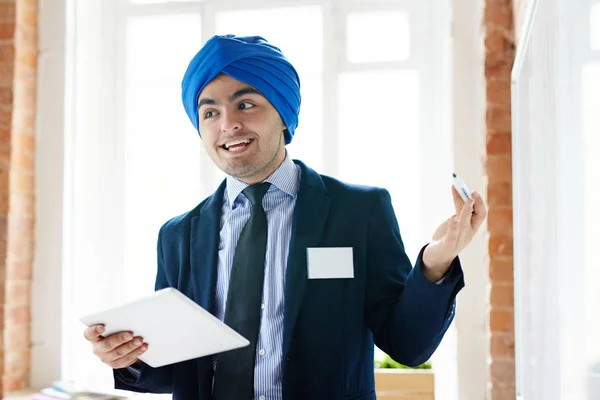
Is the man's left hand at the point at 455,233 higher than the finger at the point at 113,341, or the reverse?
the man's left hand at the point at 455,233

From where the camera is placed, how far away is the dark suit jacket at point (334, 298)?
5.16 feet

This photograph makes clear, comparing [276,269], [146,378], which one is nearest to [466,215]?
[276,269]

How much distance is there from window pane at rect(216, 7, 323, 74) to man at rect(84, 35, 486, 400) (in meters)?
1.85

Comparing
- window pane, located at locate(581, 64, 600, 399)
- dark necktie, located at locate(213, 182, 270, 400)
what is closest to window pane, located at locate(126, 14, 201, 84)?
dark necktie, located at locate(213, 182, 270, 400)

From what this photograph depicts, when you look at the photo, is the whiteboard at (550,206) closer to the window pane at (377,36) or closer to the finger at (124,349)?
the finger at (124,349)

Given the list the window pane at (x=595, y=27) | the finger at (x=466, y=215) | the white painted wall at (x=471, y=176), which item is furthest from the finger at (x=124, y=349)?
the white painted wall at (x=471, y=176)

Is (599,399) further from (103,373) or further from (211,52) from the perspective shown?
(103,373)

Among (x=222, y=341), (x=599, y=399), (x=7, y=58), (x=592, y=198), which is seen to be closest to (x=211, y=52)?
(x=222, y=341)

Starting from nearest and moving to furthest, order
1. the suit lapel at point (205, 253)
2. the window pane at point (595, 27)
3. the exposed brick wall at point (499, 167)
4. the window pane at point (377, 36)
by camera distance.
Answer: the window pane at point (595, 27) < the suit lapel at point (205, 253) < the exposed brick wall at point (499, 167) < the window pane at point (377, 36)

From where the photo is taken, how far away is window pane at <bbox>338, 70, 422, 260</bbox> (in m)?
3.54

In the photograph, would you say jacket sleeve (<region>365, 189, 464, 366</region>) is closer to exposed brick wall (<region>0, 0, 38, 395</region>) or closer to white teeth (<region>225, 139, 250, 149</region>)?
white teeth (<region>225, 139, 250, 149</region>)

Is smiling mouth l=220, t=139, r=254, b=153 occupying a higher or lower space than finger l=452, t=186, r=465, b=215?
higher

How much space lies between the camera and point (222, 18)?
3729 mm

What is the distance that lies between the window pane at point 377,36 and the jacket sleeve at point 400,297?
6.65 feet
